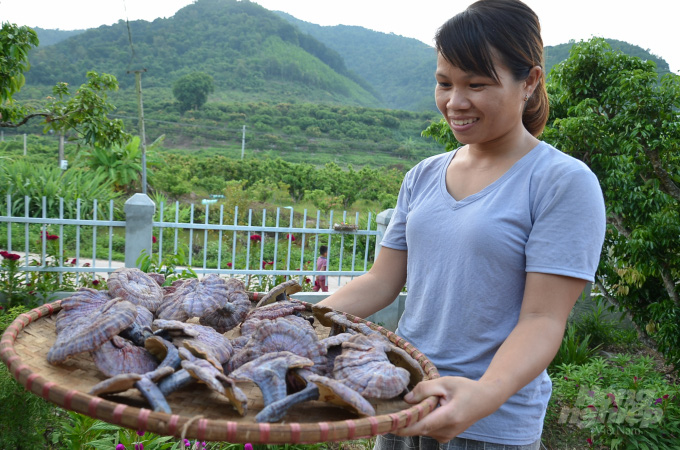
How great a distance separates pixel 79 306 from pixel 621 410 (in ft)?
10.6

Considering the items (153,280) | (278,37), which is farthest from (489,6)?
(278,37)

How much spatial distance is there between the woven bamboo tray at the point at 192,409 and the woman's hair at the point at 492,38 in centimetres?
63

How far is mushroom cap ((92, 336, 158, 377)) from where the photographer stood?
944mm

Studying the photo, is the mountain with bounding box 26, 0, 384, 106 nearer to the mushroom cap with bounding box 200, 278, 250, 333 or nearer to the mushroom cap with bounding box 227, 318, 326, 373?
the mushroom cap with bounding box 200, 278, 250, 333

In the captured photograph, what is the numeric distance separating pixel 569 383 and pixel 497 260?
10.3 ft

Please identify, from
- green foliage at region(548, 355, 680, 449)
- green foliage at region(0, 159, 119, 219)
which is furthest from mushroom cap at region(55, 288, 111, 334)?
green foliage at region(0, 159, 119, 219)

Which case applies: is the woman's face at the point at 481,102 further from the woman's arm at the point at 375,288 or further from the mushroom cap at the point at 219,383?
the mushroom cap at the point at 219,383

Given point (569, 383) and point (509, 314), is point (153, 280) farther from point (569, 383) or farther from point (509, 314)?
point (569, 383)

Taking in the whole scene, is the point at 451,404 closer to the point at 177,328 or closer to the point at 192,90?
the point at 177,328

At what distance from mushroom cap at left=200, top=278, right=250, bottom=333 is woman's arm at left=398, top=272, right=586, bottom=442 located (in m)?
0.54

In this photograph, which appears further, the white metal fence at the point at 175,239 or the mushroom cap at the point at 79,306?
the white metal fence at the point at 175,239

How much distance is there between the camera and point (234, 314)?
1305 millimetres

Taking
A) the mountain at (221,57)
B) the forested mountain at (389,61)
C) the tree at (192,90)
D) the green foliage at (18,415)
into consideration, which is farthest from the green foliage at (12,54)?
the forested mountain at (389,61)

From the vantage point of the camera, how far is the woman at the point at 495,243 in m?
0.99
